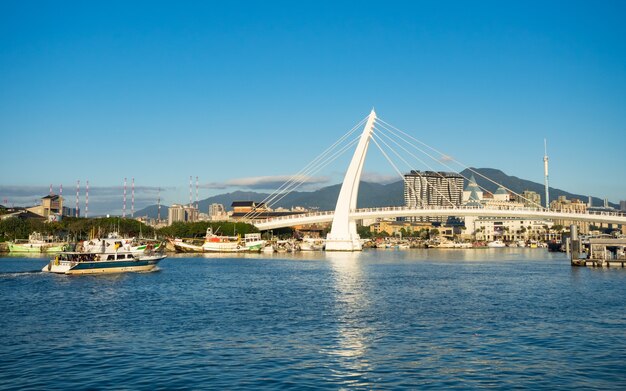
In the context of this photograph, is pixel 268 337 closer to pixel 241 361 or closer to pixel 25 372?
pixel 241 361

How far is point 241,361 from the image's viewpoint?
13156 mm

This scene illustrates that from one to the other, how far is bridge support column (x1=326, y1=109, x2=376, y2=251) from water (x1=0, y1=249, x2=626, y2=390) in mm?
37587

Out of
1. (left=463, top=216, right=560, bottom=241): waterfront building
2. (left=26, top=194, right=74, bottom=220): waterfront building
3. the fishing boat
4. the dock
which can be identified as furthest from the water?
(left=463, top=216, right=560, bottom=241): waterfront building

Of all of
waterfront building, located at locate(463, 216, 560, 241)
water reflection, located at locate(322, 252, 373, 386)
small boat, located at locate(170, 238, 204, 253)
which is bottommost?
water reflection, located at locate(322, 252, 373, 386)

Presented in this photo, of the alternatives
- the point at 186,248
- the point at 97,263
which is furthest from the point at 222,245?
the point at 97,263

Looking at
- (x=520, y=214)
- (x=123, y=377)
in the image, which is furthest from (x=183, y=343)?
(x=520, y=214)

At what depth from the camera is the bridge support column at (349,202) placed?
66.0 m

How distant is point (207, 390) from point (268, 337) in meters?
4.87

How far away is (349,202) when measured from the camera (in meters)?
67.1

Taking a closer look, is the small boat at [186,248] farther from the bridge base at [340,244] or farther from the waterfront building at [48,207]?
the waterfront building at [48,207]

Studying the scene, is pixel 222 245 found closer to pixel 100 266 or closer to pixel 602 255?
pixel 100 266

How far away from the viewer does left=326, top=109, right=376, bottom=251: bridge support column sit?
66.0m

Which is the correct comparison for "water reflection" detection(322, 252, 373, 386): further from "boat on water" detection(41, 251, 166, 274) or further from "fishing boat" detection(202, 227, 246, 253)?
"fishing boat" detection(202, 227, 246, 253)

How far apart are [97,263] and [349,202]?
115 ft
